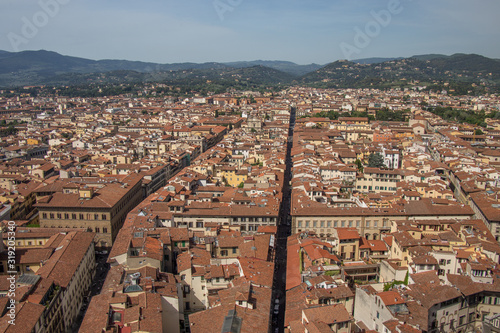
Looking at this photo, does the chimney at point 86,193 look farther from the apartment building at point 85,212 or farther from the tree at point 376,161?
the tree at point 376,161

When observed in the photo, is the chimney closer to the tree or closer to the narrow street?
the narrow street

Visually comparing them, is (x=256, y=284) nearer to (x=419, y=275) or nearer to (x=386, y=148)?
(x=419, y=275)

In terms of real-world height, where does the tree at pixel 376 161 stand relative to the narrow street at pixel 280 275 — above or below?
above

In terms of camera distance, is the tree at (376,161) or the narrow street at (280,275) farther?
the tree at (376,161)

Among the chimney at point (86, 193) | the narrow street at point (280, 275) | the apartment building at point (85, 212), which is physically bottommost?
the narrow street at point (280, 275)

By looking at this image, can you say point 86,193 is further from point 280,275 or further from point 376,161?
point 376,161

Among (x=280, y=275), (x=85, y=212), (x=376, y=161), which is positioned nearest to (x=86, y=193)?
(x=85, y=212)

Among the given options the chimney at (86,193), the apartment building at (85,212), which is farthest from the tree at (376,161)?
the chimney at (86,193)

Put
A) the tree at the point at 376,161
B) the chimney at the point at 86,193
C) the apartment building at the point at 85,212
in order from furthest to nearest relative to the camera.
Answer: the tree at the point at 376,161
the chimney at the point at 86,193
the apartment building at the point at 85,212

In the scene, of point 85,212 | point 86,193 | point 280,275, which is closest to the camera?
point 280,275

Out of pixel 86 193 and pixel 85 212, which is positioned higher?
pixel 86 193

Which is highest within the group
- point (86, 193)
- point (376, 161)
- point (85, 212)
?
point (376, 161)

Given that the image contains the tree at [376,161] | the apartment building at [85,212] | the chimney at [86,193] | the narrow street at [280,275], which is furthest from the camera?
the tree at [376,161]

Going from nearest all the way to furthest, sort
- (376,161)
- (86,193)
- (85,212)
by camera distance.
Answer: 1. (85,212)
2. (86,193)
3. (376,161)
